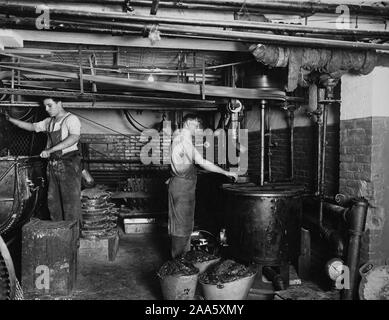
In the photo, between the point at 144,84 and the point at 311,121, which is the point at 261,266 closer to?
the point at 311,121

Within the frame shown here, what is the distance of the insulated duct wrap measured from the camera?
13.8 ft

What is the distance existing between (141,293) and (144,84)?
2.89 m

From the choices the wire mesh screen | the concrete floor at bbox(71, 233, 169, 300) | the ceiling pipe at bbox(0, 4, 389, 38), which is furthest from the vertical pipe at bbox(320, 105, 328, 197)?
the wire mesh screen

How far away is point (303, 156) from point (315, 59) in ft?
6.28

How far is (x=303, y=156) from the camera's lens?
5.78 m

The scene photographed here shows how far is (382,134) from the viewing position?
14.4ft

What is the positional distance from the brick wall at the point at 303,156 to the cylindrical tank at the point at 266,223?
70 cm

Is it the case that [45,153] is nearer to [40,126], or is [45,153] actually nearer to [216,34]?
[40,126]

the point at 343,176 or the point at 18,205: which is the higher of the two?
the point at 343,176

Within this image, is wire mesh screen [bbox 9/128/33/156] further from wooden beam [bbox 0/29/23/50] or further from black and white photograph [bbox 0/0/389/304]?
wooden beam [bbox 0/29/23/50]

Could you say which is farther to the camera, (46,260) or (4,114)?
(4,114)

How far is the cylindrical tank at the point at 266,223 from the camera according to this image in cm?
461

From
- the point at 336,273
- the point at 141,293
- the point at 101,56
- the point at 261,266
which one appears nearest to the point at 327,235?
the point at 336,273

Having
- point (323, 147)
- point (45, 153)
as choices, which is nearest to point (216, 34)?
point (323, 147)
